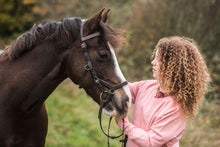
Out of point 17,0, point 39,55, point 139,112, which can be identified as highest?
point 17,0

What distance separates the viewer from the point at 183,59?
207 centimetres

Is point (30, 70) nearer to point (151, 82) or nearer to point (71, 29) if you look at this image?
point (71, 29)

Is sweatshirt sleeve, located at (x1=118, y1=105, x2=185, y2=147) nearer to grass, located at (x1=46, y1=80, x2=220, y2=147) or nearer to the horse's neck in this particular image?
the horse's neck

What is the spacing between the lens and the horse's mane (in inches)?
84.9

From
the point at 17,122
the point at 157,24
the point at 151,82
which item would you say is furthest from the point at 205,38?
the point at 17,122

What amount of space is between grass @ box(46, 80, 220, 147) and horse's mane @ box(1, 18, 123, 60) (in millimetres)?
3143

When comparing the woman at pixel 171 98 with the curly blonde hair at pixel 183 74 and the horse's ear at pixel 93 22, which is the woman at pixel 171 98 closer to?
the curly blonde hair at pixel 183 74

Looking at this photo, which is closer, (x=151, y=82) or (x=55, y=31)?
(x=55, y=31)

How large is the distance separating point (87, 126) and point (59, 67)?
3.84 m

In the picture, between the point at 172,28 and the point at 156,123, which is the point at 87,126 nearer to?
the point at 156,123

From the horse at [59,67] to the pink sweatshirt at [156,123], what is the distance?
22 cm

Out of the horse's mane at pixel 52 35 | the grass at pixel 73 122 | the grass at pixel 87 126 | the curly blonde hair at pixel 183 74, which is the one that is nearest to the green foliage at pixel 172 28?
the grass at pixel 87 126

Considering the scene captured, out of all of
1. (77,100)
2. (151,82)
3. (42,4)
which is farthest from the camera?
(42,4)

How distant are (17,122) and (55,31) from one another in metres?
1.05
